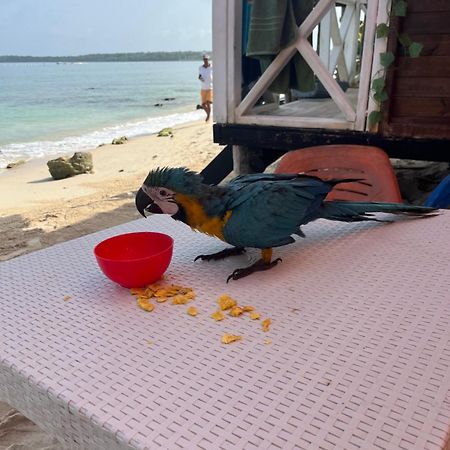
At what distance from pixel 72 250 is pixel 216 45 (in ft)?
8.02

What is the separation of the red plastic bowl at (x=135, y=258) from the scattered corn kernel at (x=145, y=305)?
0.24 ft

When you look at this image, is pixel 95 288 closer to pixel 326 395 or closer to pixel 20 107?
pixel 326 395

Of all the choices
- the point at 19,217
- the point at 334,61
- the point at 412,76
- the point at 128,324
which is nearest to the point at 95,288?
the point at 128,324

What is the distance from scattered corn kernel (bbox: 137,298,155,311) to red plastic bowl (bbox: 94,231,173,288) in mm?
72

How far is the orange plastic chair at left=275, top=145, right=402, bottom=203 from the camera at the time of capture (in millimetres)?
2355

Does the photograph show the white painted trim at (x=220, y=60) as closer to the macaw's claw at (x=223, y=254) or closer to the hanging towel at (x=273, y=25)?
the hanging towel at (x=273, y=25)

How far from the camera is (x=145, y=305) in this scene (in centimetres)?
108

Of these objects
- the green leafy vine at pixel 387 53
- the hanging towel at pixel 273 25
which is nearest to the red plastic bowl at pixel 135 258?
the green leafy vine at pixel 387 53

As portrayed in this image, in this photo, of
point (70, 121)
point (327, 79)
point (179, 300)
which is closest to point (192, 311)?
point (179, 300)

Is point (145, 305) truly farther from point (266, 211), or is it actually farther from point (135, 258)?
point (266, 211)

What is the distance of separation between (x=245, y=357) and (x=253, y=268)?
417mm

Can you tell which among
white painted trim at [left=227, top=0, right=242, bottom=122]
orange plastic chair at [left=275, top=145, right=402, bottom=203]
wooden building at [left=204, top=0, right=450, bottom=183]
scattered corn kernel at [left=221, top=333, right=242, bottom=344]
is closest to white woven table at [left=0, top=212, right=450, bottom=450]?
scattered corn kernel at [left=221, top=333, right=242, bottom=344]

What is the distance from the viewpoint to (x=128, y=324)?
1015 millimetres

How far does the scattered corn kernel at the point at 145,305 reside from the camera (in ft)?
3.53
